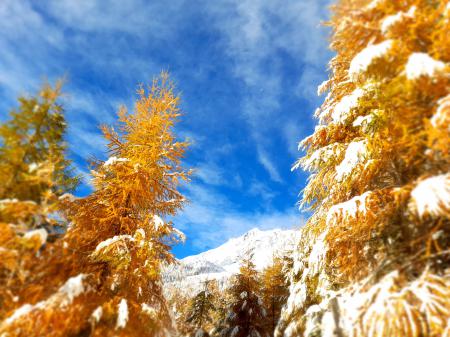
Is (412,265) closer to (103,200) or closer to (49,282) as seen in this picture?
(49,282)

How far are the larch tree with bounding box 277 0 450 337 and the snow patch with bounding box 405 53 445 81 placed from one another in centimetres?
1

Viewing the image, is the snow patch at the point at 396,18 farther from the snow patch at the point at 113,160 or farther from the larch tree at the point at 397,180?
the snow patch at the point at 113,160

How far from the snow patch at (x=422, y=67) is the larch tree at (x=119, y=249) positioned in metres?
5.97

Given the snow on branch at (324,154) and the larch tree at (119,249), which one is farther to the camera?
the snow on branch at (324,154)

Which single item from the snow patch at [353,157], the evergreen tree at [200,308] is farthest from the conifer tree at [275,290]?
the snow patch at [353,157]

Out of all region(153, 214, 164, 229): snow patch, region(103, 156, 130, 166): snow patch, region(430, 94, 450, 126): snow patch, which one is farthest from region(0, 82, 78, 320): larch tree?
region(430, 94, 450, 126): snow patch

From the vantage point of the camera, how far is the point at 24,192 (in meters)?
4.90

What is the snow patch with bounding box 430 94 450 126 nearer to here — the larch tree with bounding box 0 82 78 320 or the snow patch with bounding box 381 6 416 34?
the snow patch with bounding box 381 6 416 34

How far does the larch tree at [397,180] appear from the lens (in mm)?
3924

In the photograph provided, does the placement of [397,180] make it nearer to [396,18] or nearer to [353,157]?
[353,157]

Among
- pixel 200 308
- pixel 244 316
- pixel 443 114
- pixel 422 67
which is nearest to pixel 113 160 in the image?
pixel 422 67

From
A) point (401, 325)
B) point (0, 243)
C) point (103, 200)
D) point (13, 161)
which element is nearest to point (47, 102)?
point (13, 161)

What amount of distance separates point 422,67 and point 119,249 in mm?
7857

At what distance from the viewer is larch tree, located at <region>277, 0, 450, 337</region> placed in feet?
12.9
